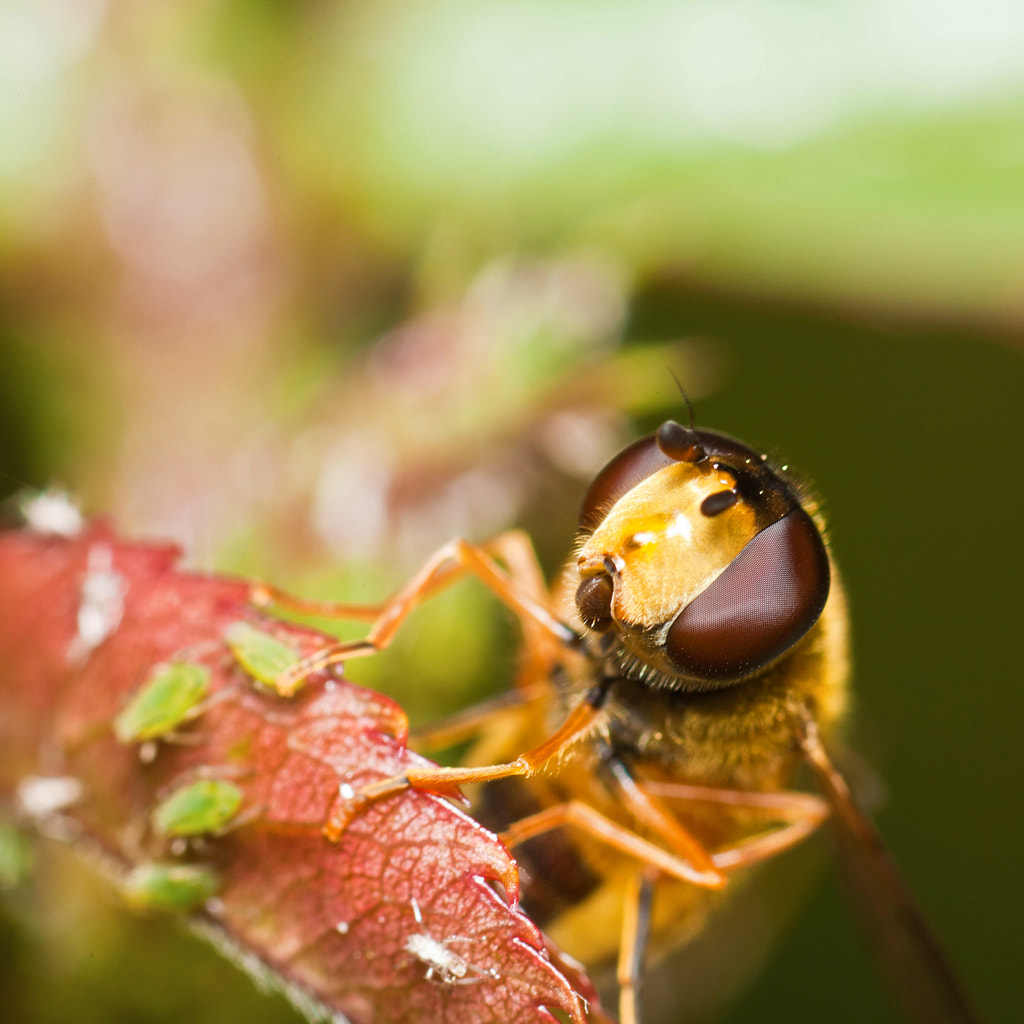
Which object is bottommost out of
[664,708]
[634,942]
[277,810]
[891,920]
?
[891,920]

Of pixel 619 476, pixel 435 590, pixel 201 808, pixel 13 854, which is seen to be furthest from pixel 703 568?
pixel 13 854

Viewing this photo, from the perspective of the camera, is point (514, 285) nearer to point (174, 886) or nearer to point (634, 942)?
point (634, 942)

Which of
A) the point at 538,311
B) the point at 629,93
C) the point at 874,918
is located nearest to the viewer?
the point at 874,918

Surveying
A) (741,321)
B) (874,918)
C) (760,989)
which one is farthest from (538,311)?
(760,989)

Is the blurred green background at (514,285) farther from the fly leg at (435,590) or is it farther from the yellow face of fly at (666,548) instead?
the yellow face of fly at (666,548)

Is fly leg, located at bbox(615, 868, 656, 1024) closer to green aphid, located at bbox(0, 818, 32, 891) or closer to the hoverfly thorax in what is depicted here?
the hoverfly thorax

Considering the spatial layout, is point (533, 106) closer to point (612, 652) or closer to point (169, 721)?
point (612, 652)

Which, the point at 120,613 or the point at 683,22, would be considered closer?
the point at 120,613
